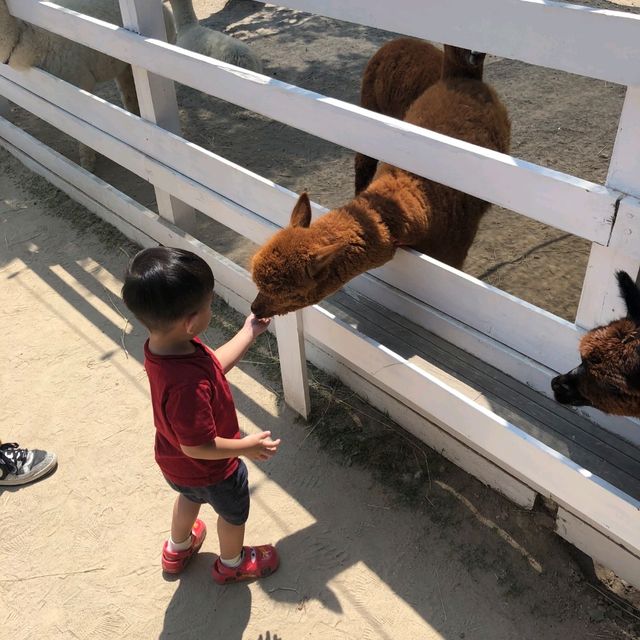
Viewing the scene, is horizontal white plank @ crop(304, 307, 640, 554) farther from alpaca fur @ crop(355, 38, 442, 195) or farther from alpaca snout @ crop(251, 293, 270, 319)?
alpaca fur @ crop(355, 38, 442, 195)

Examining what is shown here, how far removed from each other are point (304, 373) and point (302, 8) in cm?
147

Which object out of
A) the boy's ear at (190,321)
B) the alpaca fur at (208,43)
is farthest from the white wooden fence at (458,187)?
the alpaca fur at (208,43)

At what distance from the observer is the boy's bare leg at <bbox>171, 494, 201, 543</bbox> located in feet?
7.55

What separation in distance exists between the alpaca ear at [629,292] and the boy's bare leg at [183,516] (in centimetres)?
153

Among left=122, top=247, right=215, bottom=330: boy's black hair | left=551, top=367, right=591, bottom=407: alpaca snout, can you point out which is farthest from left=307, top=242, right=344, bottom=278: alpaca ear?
left=551, top=367, right=591, bottom=407: alpaca snout

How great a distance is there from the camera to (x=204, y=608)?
Result: 232 centimetres

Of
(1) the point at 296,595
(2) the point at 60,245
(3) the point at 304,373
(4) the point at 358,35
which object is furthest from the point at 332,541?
(4) the point at 358,35

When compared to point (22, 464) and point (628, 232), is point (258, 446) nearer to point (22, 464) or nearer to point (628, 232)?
point (628, 232)

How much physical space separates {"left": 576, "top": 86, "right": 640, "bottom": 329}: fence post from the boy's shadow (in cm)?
151

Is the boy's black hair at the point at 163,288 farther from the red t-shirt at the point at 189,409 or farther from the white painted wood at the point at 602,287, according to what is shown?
the white painted wood at the point at 602,287

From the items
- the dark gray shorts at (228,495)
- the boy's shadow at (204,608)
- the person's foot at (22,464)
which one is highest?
the dark gray shorts at (228,495)

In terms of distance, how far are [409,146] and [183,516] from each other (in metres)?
1.48

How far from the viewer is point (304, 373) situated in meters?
2.89

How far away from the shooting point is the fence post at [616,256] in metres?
1.63
